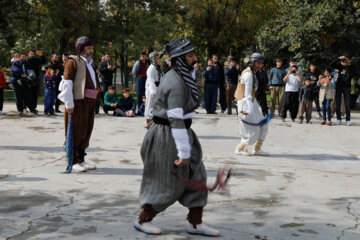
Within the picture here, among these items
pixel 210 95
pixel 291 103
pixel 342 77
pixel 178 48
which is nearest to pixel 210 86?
pixel 210 95

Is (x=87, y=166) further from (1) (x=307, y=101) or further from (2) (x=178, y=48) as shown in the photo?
(1) (x=307, y=101)

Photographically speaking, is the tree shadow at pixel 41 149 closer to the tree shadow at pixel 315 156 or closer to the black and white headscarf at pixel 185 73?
the tree shadow at pixel 315 156

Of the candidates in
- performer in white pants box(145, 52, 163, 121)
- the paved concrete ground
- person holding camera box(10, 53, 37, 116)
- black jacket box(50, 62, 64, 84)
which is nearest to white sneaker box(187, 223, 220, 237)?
the paved concrete ground

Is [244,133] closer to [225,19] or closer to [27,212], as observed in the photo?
[27,212]

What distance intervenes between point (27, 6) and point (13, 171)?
2483cm

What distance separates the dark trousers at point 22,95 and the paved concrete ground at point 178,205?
12.2ft

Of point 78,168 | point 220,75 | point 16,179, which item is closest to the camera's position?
point 16,179

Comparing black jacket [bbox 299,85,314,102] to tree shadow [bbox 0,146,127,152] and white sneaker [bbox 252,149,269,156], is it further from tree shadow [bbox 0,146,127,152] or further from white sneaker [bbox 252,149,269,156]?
tree shadow [bbox 0,146,127,152]

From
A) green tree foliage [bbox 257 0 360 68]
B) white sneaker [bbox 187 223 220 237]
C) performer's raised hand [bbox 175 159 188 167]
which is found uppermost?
green tree foliage [bbox 257 0 360 68]

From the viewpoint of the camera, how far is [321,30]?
2238 cm

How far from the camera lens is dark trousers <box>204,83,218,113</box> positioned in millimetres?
17391

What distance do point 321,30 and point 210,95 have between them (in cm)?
753

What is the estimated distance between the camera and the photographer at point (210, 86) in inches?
684

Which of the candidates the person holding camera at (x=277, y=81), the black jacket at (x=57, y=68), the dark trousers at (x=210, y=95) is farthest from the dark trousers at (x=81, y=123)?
the dark trousers at (x=210, y=95)
